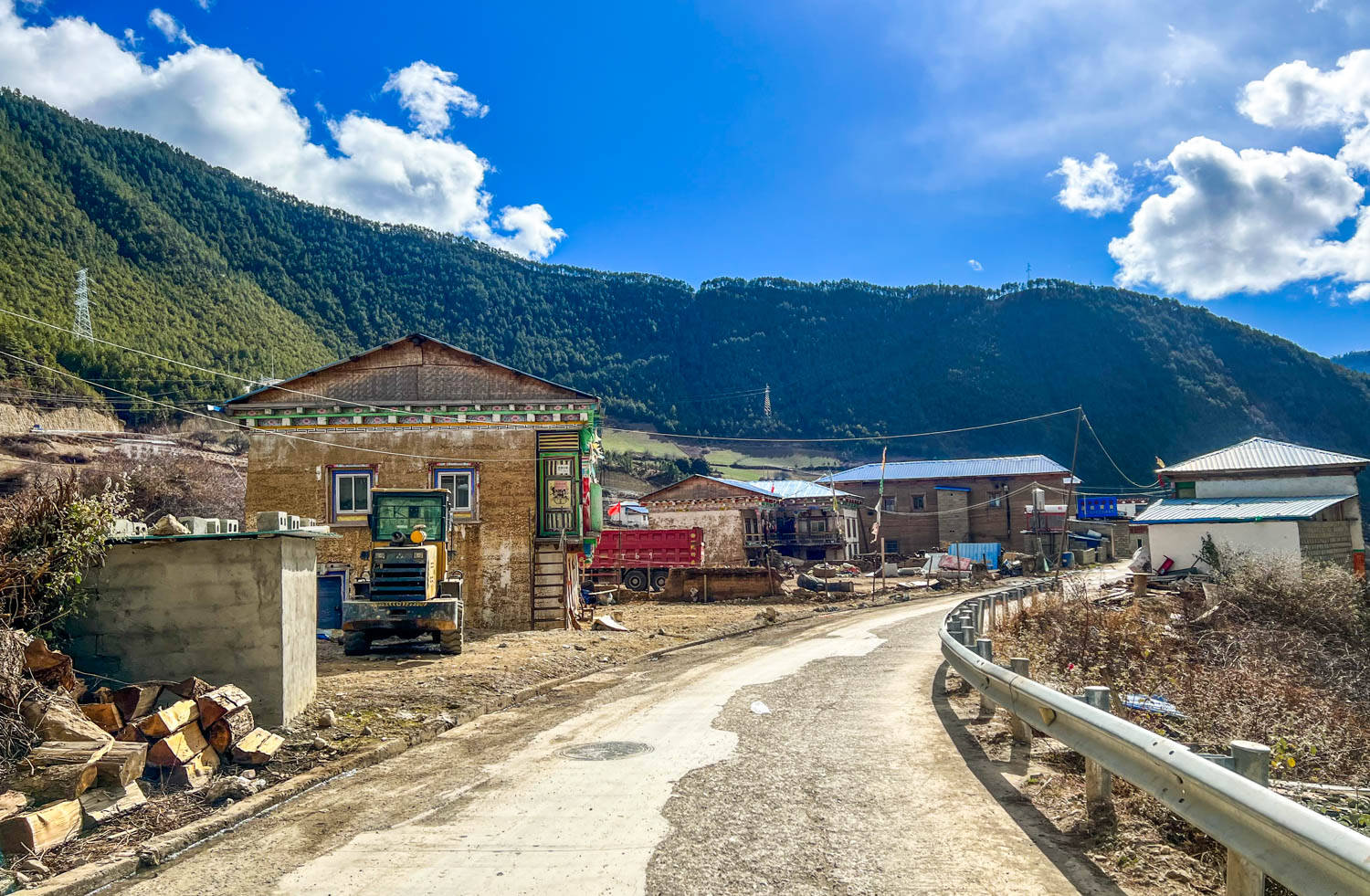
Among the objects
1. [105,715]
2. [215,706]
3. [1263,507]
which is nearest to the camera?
[105,715]

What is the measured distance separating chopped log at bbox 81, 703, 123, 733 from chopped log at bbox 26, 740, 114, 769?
74cm

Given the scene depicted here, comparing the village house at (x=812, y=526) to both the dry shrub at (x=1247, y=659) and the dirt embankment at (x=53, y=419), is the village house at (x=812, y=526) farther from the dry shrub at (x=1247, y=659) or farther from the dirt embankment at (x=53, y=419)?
the dirt embankment at (x=53, y=419)

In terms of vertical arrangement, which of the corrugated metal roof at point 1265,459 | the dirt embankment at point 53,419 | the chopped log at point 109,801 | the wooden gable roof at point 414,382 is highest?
the dirt embankment at point 53,419

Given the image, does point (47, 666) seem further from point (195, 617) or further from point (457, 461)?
point (457, 461)

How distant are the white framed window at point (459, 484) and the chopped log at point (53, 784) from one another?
1764 cm

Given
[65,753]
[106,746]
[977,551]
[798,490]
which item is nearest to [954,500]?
[977,551]

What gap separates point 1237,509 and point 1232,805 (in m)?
38.1

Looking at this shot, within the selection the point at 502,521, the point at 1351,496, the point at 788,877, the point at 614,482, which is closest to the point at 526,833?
the point at 788,877

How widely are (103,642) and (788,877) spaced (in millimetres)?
8254

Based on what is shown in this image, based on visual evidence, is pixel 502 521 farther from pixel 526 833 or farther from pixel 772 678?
pixel 526 833

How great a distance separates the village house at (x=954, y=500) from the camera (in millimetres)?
69250

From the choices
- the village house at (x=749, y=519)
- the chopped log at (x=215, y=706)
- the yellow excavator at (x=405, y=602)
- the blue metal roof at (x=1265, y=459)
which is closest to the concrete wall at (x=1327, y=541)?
the blue metal roof at (x=1265, y=459)

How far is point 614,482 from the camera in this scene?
9506 centimetres

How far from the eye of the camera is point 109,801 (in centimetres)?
695
